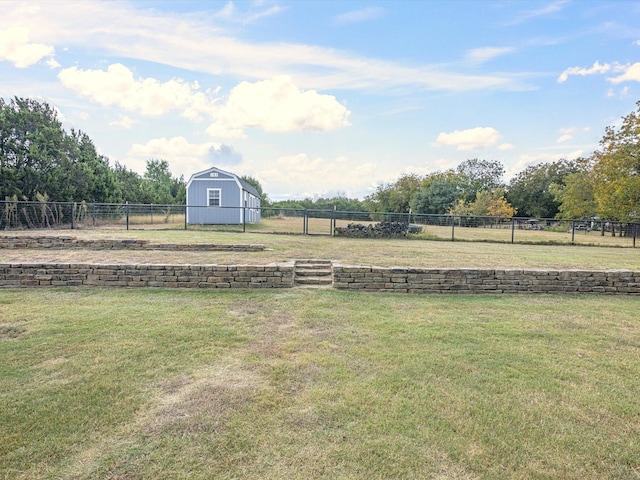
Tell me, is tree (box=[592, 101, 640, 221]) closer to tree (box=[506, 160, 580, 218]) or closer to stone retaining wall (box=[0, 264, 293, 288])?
tree (box=[506, 160, 580, 218])

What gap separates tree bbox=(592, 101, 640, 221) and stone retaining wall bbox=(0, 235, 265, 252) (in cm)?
2406

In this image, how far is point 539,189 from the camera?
45.7 metres

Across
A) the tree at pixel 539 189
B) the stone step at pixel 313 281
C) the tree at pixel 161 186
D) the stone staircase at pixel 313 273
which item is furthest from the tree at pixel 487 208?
the stone step at pixel 313 281

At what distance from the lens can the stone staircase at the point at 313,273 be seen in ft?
20.7

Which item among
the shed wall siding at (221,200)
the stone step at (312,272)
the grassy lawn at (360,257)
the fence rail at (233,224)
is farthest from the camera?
the shed wall siding at (221,200)

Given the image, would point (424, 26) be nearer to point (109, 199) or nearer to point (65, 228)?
point (65, 228)

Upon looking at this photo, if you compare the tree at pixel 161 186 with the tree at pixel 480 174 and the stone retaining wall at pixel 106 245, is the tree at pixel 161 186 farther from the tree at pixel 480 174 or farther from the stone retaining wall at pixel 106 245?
the tree at pixel 480 174

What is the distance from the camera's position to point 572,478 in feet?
6.11

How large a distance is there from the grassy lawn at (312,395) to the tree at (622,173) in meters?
23.3

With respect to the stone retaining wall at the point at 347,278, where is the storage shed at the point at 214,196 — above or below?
above

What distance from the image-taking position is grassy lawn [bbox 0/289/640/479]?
1.94m

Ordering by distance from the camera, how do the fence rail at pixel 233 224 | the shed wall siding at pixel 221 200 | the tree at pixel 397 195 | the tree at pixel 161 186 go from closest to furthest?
the fence rail at pixel 233 224 < the shed wall siding at pixel 221 200 < the tree at pixel 161 186 < the tree at pixel 397 195

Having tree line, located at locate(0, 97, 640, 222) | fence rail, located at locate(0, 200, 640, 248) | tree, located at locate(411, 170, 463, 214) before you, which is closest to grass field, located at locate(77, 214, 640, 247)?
fence rail, located at locate(0, 200, 640, 248)

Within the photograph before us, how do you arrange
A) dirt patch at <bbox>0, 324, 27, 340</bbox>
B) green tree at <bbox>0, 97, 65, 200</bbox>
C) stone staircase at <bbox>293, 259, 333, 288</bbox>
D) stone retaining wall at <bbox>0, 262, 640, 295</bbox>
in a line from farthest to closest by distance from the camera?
green tree at <bbox>0, 97, 65, 200</bbox>
stone staircase at <bbox>293, 259, 333, 288</bbox>
stone retaining wall at <bbox>0, 262, 640, 295</bbox>
dirt patch at <bbox>0, 324, 27, 340</bbox>
